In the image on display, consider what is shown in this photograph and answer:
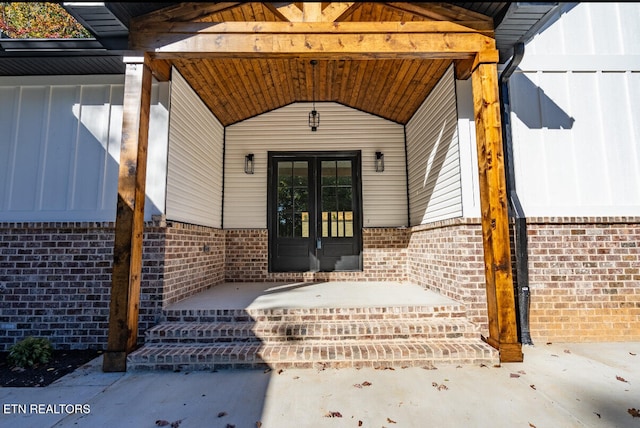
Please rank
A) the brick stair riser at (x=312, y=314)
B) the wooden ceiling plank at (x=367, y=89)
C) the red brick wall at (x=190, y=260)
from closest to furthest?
the brick stair riser at (x=312, y=314) → the red brick wall at (x=190, y=260) → the wooden ceiling plank at (x=367, y=89)

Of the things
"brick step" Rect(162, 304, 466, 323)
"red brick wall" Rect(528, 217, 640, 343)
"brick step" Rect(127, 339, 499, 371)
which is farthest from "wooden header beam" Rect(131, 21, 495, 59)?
"brick step" Rect(127, 339, 499, 371)

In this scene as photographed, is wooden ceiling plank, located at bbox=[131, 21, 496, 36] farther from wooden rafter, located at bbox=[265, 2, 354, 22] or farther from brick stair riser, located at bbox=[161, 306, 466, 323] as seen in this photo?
brick stair riser, located at bbox=[161, 306, 466, 323]

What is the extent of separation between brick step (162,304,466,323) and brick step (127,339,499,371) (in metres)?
0.36

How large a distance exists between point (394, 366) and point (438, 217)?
2.10 m

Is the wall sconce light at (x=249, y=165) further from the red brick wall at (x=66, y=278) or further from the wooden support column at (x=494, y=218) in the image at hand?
the wooden support column at (x=494, y=218)

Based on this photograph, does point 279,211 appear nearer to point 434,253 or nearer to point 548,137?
point 434,253

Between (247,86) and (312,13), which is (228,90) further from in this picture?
(312,13)

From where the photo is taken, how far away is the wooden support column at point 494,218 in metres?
2.85

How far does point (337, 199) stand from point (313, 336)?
2.94 m

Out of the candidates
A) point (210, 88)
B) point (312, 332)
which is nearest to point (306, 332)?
point (312, 332)

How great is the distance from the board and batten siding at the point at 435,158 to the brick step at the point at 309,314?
114 centimetres

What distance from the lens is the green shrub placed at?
297cm

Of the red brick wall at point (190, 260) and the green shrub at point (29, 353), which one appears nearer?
the green shrub at point (29, 353)

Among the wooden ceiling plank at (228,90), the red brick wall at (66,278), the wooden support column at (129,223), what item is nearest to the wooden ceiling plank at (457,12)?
the wooden ceiling plank at (228,90)
